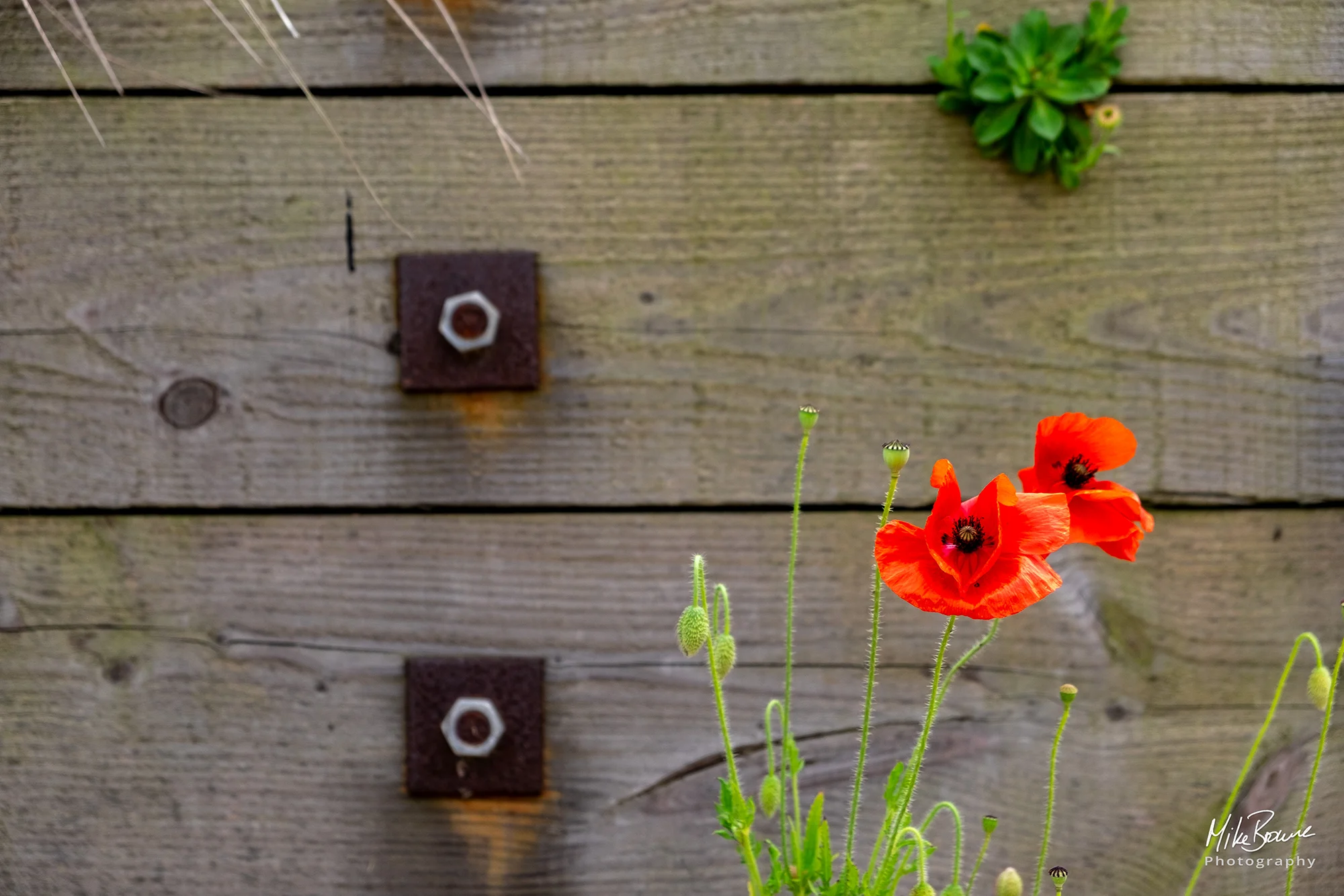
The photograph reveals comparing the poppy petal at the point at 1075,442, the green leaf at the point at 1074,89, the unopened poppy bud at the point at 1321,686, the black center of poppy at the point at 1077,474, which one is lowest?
the unopened poppy bud at the point at 1321,686

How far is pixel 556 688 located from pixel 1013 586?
0.53m

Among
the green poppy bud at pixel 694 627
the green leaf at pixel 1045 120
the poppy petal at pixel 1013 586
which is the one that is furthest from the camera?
the green leaf at pixel 1045 120

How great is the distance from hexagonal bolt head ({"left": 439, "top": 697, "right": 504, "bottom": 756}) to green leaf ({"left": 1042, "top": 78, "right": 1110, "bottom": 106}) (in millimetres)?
713

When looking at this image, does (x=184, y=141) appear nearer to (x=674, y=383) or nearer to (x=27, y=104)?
(x=27, y=104)

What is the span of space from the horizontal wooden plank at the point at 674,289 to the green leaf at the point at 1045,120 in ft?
0.21

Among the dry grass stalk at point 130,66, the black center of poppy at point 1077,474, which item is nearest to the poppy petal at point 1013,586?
the black center of poppy at point 1077,474

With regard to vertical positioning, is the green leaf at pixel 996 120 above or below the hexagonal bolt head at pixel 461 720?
above

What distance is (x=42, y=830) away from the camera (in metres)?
0.91

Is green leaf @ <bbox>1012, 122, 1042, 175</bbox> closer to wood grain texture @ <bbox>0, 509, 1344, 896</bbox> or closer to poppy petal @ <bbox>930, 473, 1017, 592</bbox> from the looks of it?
→ wood grain texture @ <bbox>0, 509, 1344, 896</bbox>

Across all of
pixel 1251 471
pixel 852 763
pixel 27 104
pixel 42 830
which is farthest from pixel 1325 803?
pixel 27 104

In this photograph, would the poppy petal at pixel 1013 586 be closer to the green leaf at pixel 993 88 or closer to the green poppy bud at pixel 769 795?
the green poppy bud at pixel 769 795

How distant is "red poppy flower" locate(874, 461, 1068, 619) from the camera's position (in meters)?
0.49

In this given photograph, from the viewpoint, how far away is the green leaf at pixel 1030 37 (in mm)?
857

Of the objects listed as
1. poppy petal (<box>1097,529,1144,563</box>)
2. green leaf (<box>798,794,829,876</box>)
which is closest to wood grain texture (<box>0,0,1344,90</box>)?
poppy petal (<box>1097,529,1144,563</box>)
